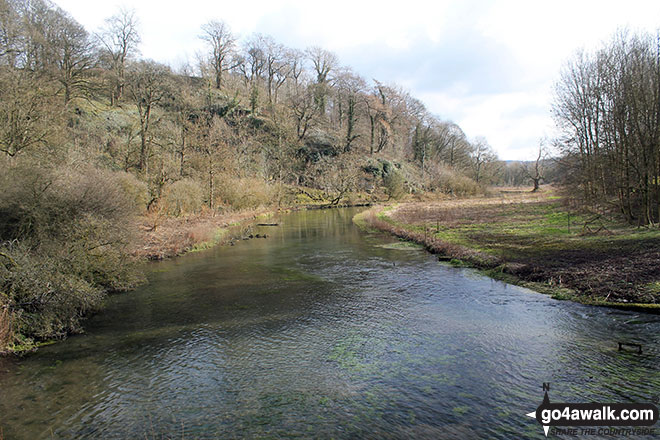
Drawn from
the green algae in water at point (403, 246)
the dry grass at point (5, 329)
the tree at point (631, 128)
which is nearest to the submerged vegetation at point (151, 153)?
the dry grass at point (5, 329)

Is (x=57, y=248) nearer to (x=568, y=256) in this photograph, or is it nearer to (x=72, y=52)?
(x=568, y=256)

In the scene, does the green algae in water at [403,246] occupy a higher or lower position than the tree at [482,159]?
lower

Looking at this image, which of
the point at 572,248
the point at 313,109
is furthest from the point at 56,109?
the point at 313,109

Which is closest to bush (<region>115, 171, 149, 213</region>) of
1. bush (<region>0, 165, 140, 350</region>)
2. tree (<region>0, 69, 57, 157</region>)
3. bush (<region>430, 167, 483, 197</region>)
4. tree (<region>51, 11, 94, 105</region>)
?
tree (<region>0, 69, 57, 157</region>)

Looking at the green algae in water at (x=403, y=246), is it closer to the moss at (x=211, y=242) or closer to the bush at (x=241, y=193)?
the moss at (x=211, y=242)

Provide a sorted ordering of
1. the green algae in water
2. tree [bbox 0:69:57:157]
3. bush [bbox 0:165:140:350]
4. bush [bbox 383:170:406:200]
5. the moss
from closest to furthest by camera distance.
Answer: bush [bbox 0:165:140:350] → tree [bbox 0:69:57:157] → the green algae in water → the moss → bush [bbox 383:170:406:200]

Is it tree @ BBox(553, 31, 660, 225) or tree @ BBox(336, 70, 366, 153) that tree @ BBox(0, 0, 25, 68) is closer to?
tree @ BBox(553, 31, 660, 225)

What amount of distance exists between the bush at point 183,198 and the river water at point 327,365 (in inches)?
673

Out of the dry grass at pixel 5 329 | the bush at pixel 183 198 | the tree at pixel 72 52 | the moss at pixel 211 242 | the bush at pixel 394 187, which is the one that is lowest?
the dry grass at pixel 5 329

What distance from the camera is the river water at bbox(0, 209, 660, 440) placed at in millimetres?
6012

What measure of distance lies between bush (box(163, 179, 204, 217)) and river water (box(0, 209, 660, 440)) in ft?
56.1

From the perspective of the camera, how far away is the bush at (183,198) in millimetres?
29094

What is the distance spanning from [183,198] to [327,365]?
25.9 meters

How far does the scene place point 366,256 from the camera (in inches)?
773
